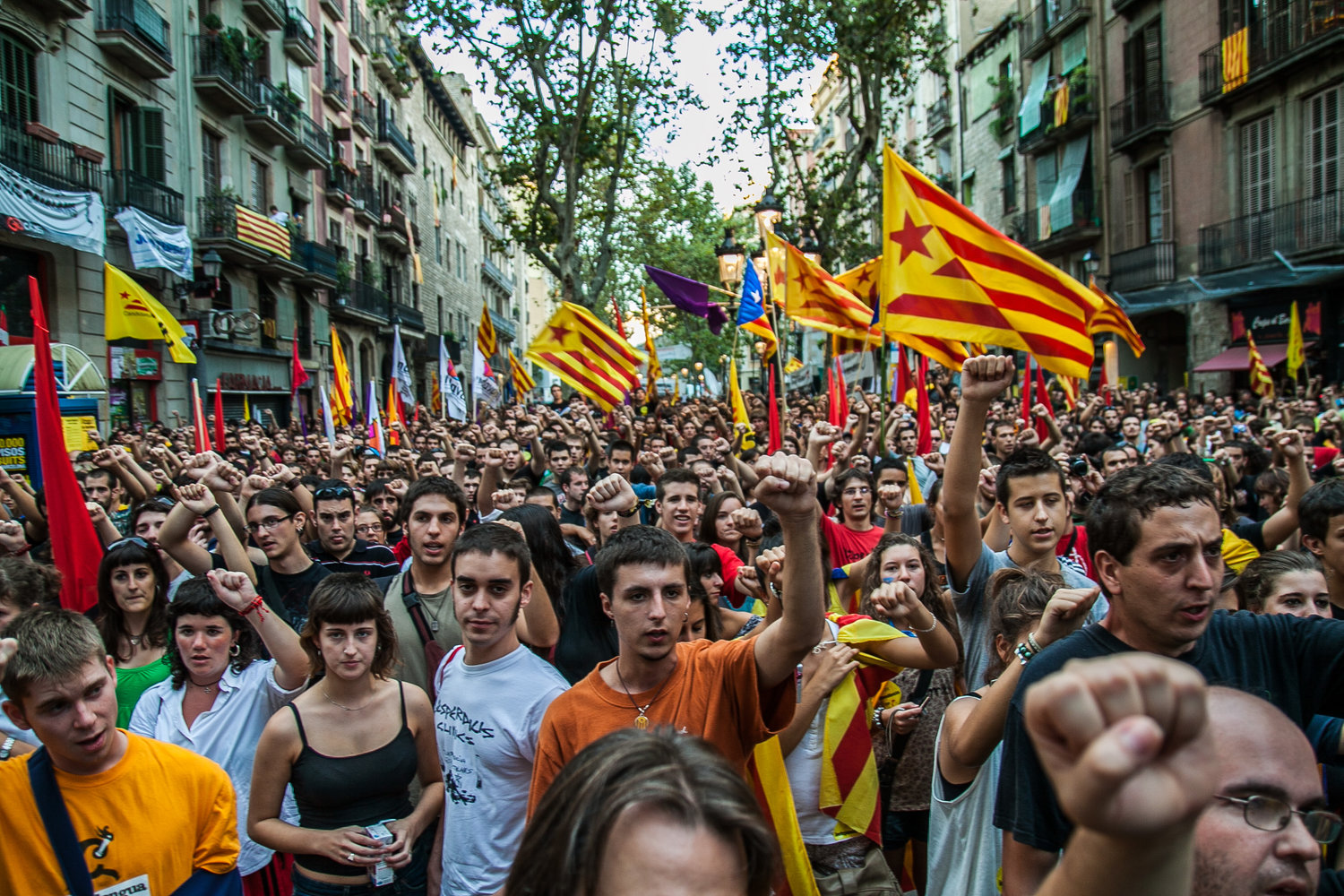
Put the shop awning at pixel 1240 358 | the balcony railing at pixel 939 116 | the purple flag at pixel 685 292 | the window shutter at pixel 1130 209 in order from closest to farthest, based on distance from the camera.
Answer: the purple flag at pixel 685 292
the shop awning at pixel 1240 358
the window shutter at pixel 1130 209
the balcony railing at pixel 939 116

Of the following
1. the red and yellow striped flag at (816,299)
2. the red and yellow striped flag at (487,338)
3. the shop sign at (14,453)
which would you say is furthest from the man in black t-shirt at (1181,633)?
the red and yellow striped flag at (487,338)

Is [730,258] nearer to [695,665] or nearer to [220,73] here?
[695,665]

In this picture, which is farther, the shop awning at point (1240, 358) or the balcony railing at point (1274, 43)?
the shop awning at point (1240, 358)

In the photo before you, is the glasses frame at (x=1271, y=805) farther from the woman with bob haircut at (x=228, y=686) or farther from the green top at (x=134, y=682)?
the green top at (x=134, y=682)

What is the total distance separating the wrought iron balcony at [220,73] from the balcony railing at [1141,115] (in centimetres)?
2133

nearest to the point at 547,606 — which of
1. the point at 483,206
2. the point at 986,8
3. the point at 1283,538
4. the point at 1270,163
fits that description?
the point at 1283,538

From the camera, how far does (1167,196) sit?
935 inches

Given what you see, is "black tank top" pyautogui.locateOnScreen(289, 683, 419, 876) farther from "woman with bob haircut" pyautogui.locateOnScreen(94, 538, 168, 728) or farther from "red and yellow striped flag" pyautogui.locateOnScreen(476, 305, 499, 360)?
"red and yellow striped flag" pyautogui.locateOnScreen(476, 305, 499, 360)

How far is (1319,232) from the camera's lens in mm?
18797

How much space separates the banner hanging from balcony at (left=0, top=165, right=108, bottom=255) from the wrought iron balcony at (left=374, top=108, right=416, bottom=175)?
21.6 metres

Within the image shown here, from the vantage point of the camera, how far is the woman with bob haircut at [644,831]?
1217 mm

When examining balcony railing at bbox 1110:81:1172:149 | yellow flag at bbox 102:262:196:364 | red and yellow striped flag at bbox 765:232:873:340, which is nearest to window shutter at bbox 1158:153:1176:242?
balcony railing at bbox 1110:81:1172:149

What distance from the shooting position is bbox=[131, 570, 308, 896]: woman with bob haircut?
10.7 feet

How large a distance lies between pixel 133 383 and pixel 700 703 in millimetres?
18676
